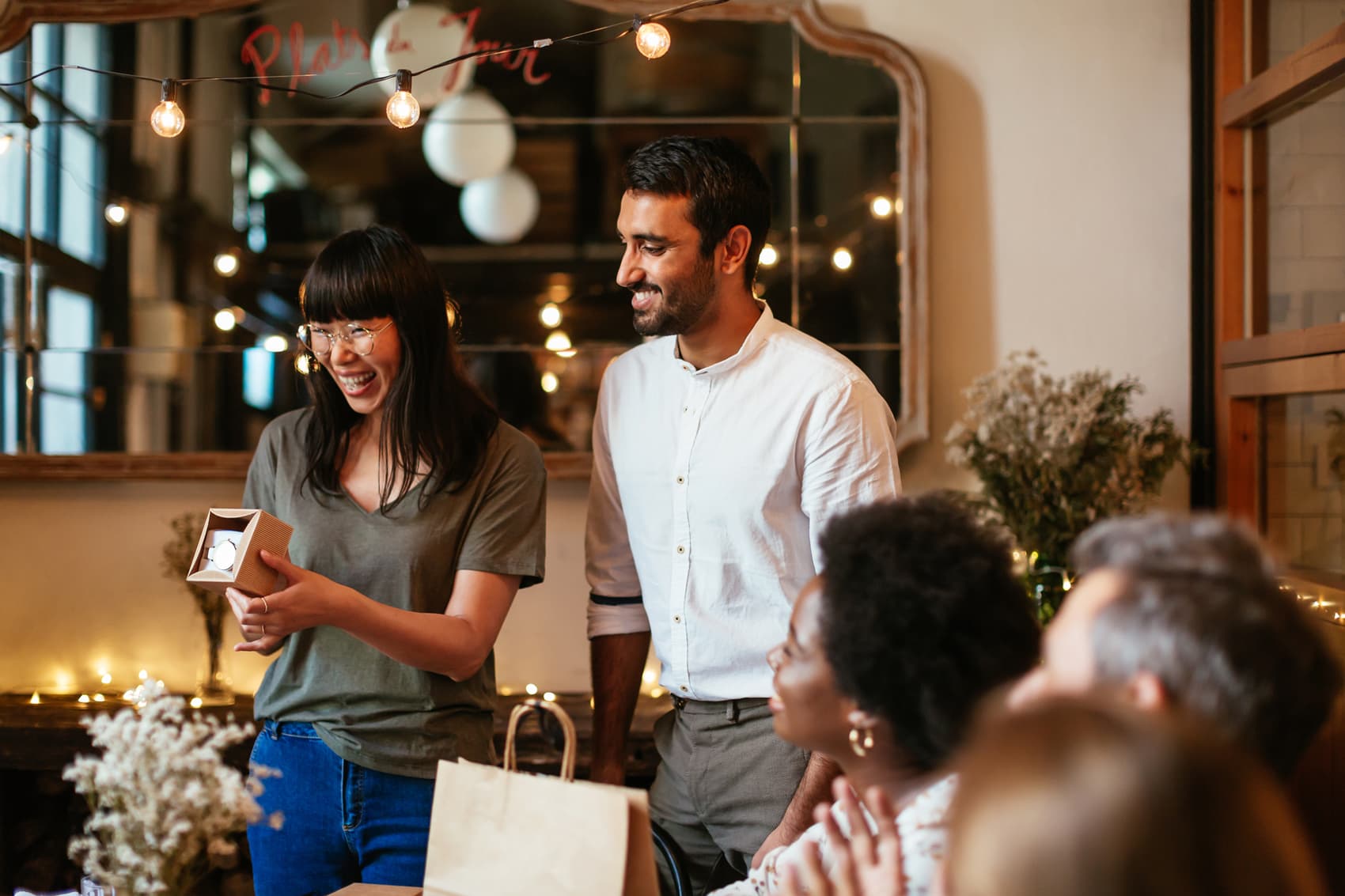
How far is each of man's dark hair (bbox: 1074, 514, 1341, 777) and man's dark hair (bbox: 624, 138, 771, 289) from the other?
109 cm

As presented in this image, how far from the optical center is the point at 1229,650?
2.76 ft

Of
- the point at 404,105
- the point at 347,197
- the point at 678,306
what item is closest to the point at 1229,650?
the point at 678,306

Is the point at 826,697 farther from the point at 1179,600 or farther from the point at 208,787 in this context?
the point at 208,787

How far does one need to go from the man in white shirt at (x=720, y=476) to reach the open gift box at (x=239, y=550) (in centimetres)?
62

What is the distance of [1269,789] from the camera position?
1.95 feet

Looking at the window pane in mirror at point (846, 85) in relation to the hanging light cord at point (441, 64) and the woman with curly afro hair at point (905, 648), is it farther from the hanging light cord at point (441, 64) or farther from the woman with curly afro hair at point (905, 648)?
the woman with curly afro hair at point (905, 648)

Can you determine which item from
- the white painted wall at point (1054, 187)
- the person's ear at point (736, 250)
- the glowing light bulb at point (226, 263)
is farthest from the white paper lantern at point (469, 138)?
the person's ear at point (736, 250)

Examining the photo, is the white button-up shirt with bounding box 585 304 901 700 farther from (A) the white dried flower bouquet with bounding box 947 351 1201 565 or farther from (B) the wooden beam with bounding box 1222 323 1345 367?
(B) the wooden beam with bounding box 1222 323 1345 367

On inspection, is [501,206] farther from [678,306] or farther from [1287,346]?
[1287,346]

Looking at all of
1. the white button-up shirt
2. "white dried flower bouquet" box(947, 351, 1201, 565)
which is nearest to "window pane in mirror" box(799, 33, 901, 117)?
"white dried flower bouquet" box(947, 351, 1201, 565)

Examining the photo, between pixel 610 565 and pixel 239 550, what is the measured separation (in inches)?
27.1

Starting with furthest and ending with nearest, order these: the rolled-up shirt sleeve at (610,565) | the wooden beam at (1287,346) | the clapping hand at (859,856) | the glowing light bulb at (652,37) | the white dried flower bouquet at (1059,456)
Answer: the white dried flower bouquet at (1059,456) < the wooden beam at (1287,346) < the rolled-up shirt sleeve at (610,565) < the glowing light bulb at (652,37) < the clapping hand at (859,856)

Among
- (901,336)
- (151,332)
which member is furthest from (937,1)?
(151,332)

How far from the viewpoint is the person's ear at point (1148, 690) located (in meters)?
0.82
